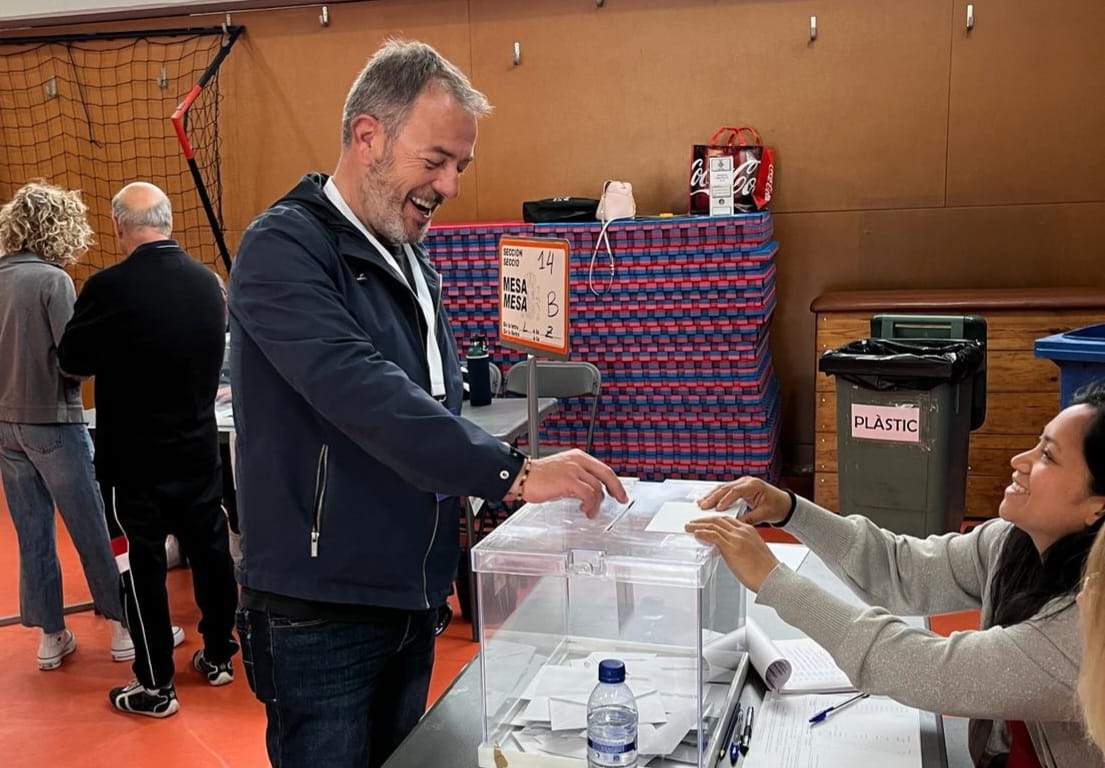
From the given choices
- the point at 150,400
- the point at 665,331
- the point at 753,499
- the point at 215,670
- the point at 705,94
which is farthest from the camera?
the point at 705,94

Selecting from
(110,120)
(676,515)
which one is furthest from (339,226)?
(110,120)

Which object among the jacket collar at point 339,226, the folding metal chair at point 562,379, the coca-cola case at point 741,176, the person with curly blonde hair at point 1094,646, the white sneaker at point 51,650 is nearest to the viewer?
the person with curly blonde hair at point 1094,646

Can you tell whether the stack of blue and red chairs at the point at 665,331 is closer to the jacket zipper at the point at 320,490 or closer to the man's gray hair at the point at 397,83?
the man's gray hair at the point at 397,83

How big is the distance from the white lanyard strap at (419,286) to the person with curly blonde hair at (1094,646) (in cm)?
110

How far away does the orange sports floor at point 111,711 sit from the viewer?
327 centimetres

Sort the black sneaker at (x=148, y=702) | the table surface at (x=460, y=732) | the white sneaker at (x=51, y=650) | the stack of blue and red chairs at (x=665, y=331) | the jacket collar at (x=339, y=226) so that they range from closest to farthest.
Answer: the table surface at (x=460, y=732), the jacket collar at (x=339, y=226), the black sneaker at (x=148, y=702), the white sneaker at (x=51, y=650), the stack of blue and red chairs at (x=665, y=331)

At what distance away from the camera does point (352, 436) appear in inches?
59.4

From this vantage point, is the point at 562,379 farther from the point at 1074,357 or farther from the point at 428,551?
the point at 428,551

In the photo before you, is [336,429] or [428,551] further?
[428,551]

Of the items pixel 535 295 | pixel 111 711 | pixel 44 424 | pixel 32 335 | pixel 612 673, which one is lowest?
pixel 111 711

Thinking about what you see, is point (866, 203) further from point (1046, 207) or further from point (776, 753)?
point (776, 753)

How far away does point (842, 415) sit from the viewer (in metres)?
3.89

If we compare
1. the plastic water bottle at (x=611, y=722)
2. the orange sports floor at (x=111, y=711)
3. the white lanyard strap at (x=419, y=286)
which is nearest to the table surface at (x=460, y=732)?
the plastic water bottle at (x=611, y=722)

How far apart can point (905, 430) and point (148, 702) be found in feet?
10.1
